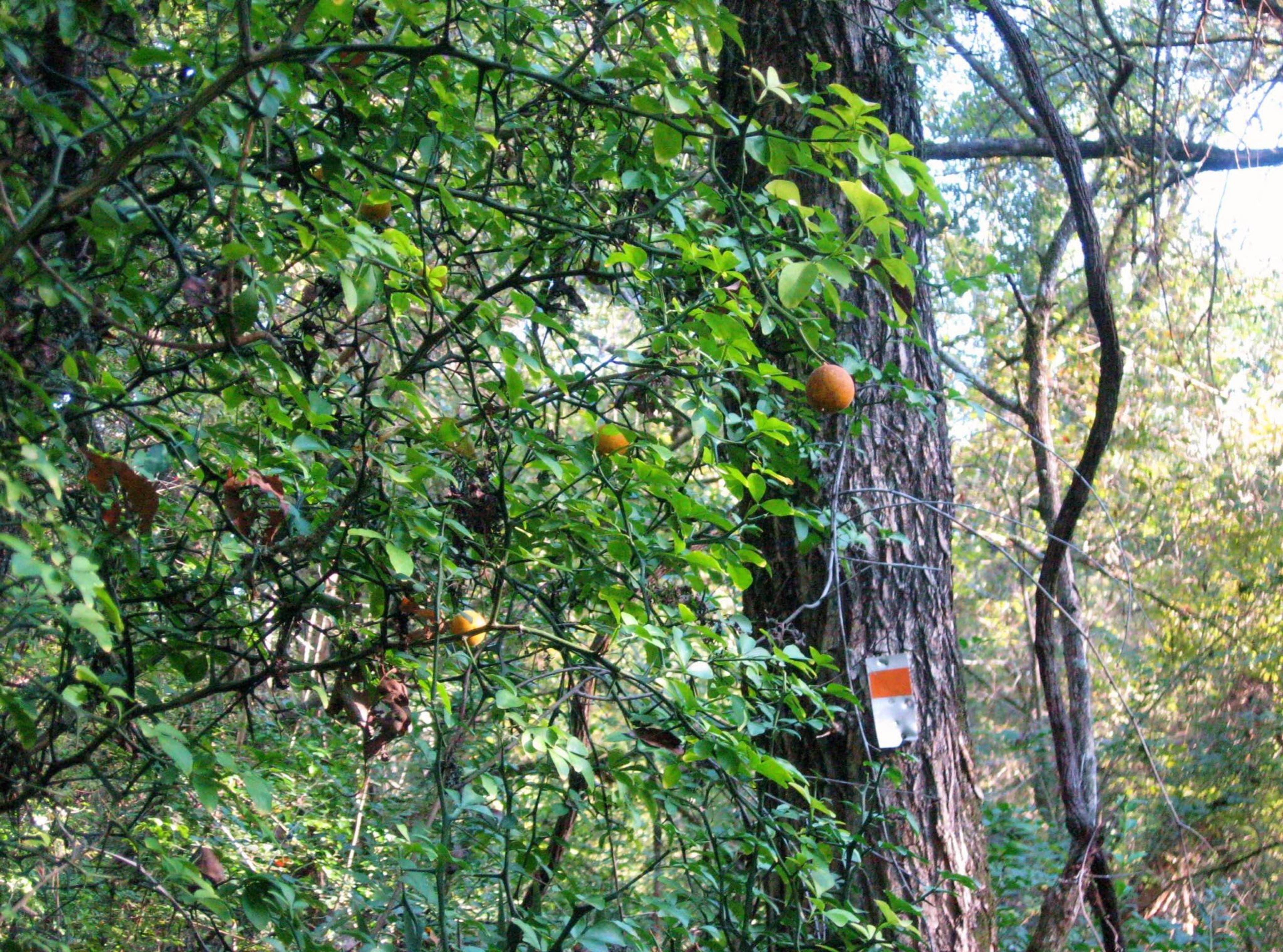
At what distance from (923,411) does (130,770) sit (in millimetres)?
2015

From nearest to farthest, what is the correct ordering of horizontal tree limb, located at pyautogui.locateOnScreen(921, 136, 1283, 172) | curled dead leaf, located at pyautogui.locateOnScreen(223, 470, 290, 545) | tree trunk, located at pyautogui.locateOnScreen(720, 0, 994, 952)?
1. curled dead leaf, located at pyautogui.locateOnScreen(223, 470, 290, 545)
2. tree trunk, located at pyautogui.locateOnScreen(720, 0, 994, 952)
3. horizontal tree limb, located at pyautogui.locateOnScreen(921, 136, 1283, 172)

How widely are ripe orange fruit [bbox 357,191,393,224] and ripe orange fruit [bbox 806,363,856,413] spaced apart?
0.84m

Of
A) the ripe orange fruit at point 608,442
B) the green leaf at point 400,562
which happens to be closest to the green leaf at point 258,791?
the green leaf at point 400,562

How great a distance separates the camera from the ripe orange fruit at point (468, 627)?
173 cm

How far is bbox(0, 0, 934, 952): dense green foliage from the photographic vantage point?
4.94ft

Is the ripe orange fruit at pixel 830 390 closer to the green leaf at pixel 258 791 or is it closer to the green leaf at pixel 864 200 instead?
the green leaf at pixel 864 200

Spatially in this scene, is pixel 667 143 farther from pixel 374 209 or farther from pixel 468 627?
pixel 468 627

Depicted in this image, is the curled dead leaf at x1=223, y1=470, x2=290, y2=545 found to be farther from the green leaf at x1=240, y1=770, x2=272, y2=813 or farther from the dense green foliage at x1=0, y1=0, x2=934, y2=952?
the green leaf at x1=240, y1=770, x2=272, y2=813

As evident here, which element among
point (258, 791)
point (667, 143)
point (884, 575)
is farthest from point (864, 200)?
point (884, 575)

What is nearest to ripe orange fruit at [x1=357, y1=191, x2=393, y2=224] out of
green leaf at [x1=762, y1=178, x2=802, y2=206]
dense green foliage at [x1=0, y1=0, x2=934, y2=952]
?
dense green foliage at [x1=0, y1=0, x2=934, y2=952]

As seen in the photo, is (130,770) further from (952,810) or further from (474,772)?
(952,810)

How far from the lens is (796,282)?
4.41 ft

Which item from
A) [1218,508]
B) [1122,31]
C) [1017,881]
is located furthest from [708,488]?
[1218,508]

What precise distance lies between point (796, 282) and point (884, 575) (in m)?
1.52
